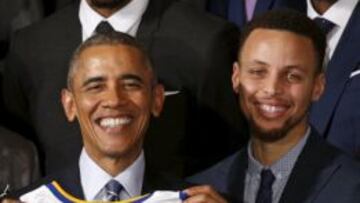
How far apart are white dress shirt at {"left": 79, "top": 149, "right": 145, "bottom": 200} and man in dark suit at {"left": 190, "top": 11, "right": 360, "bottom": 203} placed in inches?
8.5

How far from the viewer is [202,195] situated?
5.89 feet

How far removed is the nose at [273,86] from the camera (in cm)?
199

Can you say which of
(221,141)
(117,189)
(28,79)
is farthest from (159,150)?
(117,189)

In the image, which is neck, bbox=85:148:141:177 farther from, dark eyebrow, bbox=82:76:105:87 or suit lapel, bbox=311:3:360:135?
suit lapel, bbox=311:3:360:135

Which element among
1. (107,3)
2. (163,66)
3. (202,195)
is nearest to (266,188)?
(202,195)

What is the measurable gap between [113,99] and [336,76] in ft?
1.87

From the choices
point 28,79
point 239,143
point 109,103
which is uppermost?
point 109,103

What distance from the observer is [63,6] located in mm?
2578

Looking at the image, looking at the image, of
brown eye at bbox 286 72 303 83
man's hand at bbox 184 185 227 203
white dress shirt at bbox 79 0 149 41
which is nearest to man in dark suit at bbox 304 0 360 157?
brown eye at bbox 286 72 303 83

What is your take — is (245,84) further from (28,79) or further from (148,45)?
(28,79)

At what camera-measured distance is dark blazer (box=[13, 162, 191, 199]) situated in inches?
74.3

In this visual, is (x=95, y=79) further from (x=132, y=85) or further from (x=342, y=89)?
(x=342, y=89)

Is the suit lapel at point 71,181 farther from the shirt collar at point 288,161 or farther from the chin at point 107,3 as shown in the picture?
the chin at point 107,3

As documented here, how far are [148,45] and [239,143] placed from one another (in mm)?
287
